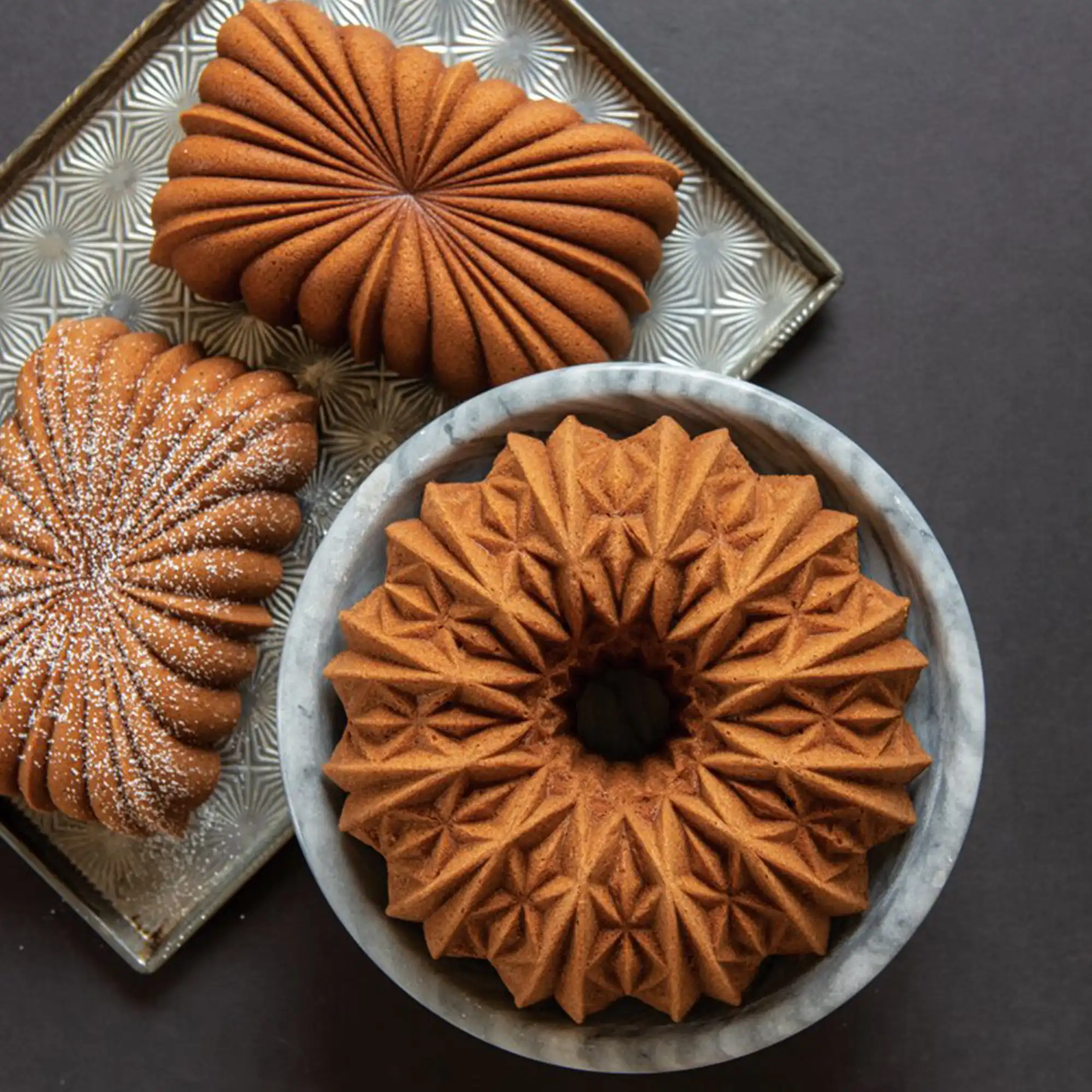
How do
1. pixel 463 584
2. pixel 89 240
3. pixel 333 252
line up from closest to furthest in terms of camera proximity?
pixel 463 584 → pixel 333 252 → pixel 89 240

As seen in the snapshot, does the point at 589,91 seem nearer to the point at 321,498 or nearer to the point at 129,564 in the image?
the point at 321,498

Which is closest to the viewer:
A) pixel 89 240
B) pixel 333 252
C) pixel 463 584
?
pixel 463 584

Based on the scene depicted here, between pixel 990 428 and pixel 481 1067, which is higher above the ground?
pixel 990 428

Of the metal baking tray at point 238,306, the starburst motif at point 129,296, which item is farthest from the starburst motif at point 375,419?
the starburst motif at point 129,296

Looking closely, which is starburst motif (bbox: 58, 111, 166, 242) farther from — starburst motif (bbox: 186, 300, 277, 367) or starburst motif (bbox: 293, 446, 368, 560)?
starburst motif (bbox: 293, 446, 368, 560)

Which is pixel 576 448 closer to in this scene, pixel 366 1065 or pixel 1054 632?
pixel 1054 632

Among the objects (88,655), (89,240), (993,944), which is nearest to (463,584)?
(88,655)

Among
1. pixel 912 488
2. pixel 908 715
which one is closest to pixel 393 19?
pixel 912 488
